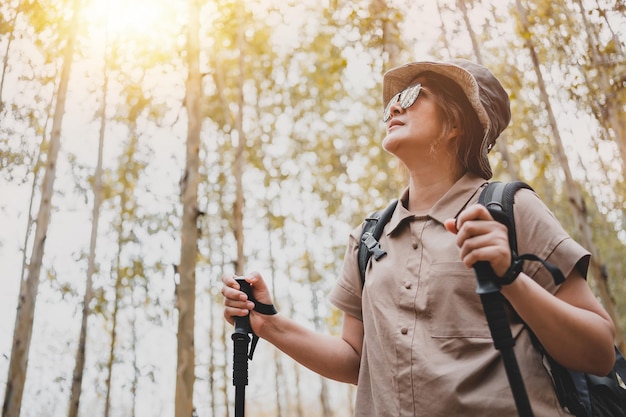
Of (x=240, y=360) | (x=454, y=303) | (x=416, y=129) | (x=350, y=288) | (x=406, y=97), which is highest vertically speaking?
(x=406, y=97)

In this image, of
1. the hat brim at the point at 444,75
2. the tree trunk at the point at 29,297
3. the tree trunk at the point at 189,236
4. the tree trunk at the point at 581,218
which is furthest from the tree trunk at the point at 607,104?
the tree trunk at the point at 29,297

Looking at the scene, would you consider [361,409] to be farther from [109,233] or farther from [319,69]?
[109,233]

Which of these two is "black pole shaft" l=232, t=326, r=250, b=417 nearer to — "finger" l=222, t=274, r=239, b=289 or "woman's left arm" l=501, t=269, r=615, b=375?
"finger" l=222, t=274, r=239, b=289

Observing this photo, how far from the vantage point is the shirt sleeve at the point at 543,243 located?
129 centimetres

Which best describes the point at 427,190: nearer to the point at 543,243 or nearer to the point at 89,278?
the point at 543,243

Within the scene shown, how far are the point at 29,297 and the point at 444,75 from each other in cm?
845

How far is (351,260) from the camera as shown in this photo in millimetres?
1843

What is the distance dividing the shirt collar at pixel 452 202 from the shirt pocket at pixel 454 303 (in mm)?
206

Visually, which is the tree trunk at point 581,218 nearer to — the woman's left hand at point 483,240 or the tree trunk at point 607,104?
the tree trunk at point 607,104

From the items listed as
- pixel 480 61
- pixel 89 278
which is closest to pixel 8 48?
pixel 89 278

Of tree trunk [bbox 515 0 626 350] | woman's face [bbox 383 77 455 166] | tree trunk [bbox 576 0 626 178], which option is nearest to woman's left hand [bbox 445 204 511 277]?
woman's face [bbox 383 77 455 166]

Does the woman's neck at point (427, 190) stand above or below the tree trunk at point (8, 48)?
below

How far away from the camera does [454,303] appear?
1404 mm

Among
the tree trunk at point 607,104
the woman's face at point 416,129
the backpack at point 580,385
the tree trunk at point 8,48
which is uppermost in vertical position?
the tree trunk at point 8,48
